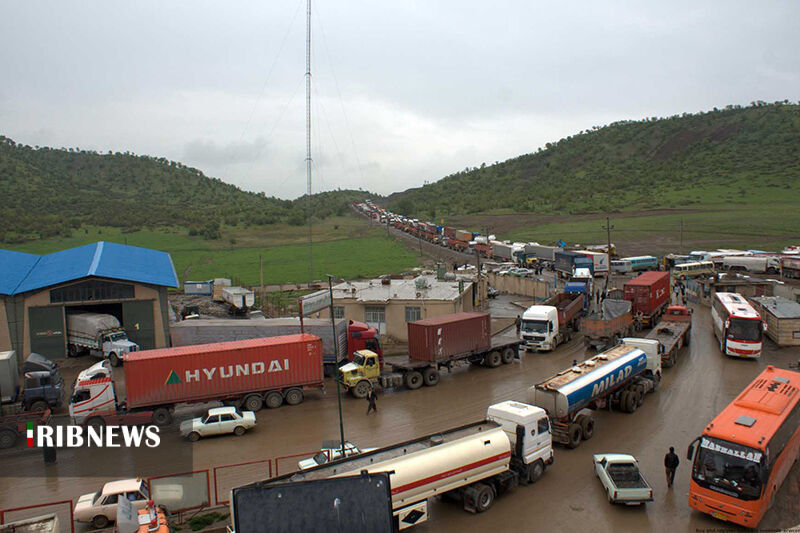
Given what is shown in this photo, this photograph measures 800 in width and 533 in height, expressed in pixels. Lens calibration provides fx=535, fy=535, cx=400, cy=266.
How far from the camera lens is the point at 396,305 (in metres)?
32.5

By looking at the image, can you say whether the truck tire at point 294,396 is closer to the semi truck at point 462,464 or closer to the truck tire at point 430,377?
the truck tire at point 430,377

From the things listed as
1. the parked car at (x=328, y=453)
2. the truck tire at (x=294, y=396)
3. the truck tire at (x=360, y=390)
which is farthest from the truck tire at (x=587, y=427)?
the truck tire at (x=294, y=396)

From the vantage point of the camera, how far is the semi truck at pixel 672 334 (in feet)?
82.5

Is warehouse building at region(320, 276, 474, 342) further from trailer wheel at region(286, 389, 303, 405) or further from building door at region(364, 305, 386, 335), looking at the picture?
trailer wheel at region(286, 389, 303, 405)

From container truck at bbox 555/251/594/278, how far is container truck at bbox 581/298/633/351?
74.8 feet

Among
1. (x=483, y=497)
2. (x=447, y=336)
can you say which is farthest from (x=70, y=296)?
(x=483, y=497)

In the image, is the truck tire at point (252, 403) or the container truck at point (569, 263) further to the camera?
the container truck at point (569, 263)

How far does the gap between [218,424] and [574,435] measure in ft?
39.6

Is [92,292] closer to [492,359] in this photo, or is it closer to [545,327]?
[492,359]

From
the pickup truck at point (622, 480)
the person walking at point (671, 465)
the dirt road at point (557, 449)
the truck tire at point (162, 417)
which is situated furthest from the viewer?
the truck tire at point (162, 417)

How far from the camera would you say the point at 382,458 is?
12.2 meters

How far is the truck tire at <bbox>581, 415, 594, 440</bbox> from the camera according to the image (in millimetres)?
17219

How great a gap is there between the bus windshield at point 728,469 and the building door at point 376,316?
2217 centimetres

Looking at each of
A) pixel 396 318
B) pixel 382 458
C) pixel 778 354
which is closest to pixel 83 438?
pixel 382 458
